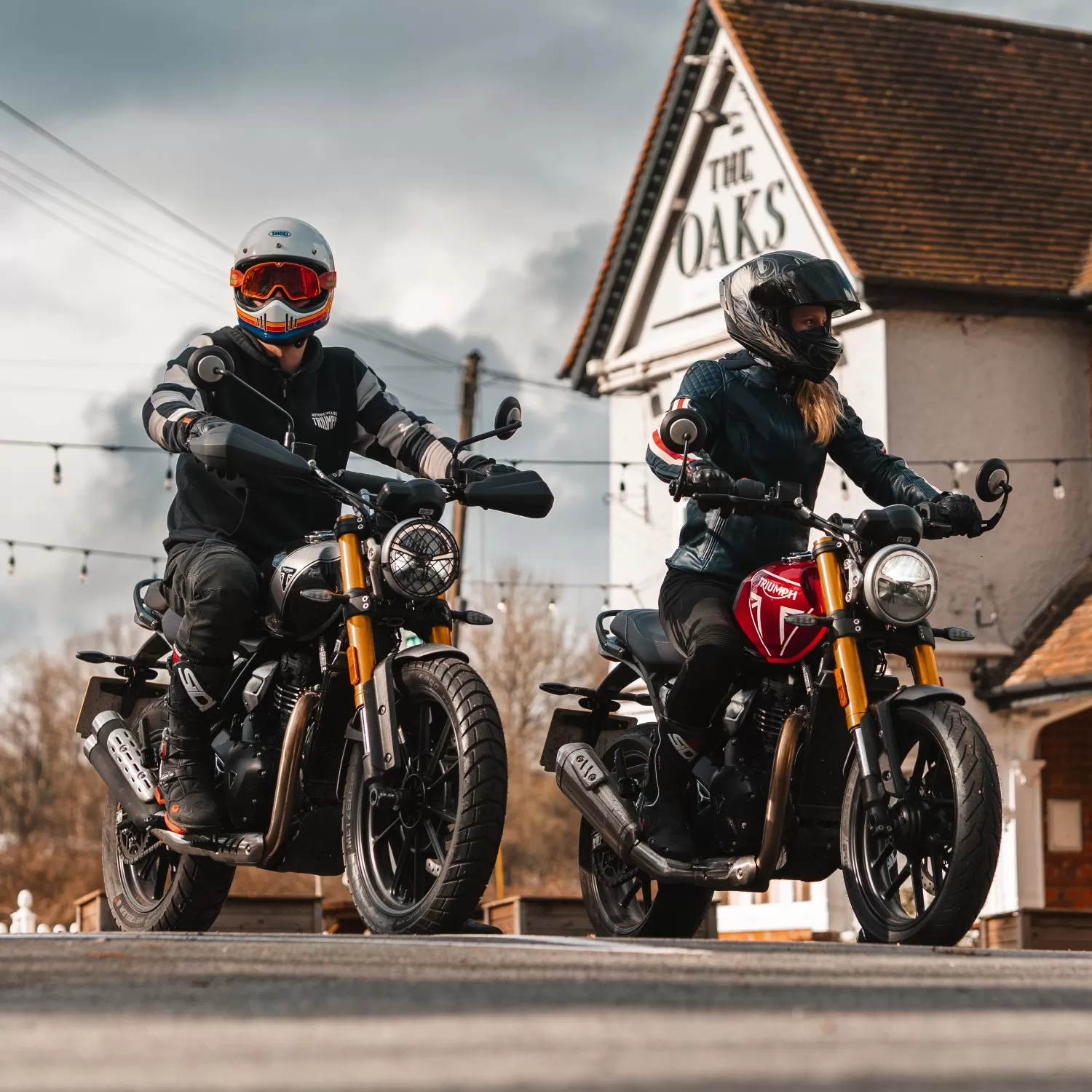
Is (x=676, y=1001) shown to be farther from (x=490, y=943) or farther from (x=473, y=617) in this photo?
(x=473, y=617)

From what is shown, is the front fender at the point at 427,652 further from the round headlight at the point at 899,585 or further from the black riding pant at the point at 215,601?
the round headlight at the point at 899,585

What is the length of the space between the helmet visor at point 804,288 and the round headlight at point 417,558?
160cm

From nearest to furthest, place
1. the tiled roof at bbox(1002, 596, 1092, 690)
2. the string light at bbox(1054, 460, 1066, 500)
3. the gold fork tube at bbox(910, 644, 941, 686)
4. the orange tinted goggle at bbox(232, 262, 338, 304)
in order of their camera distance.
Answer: the gold fork tube at bbox(910, 644, 941, 686)
the orange tinted goggle at bbox(232, 262, 338, 304)
the tiled roof at bbox(1002, 596, 1092, 690)
the string light at bbox(1054, 460, 1066, 500)

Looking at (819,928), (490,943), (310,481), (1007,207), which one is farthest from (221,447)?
(1007,207)

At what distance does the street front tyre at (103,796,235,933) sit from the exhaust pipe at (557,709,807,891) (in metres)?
1.26

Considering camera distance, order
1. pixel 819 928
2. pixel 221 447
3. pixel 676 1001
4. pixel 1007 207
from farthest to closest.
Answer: pixel 1007 207, pixel 819 928, pixel 221 447, pixel 676 1001

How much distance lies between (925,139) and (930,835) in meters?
22.1

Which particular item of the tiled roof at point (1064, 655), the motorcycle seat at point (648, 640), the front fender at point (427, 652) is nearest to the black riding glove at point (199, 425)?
the front fender at point (427, 652)

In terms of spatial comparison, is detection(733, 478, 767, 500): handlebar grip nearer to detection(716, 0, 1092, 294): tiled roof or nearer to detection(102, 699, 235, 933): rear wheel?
detection(102, 699, 235, 933): rear wheel

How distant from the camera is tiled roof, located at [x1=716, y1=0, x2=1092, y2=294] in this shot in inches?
1054

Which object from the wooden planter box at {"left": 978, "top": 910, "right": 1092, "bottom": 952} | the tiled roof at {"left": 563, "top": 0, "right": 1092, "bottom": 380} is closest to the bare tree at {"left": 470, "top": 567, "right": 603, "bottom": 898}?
the tiled roof at {"left": 563, "top": 0, "right": 1092, "bottom": 380}

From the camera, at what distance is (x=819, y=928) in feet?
83.1

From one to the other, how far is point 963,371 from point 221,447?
66.4 feet

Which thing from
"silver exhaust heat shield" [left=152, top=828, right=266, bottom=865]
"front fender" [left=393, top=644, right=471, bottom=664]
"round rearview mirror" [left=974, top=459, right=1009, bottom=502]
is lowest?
"silver exhaust heat shield" [left=152, top=828, right=266, bottom=865]
